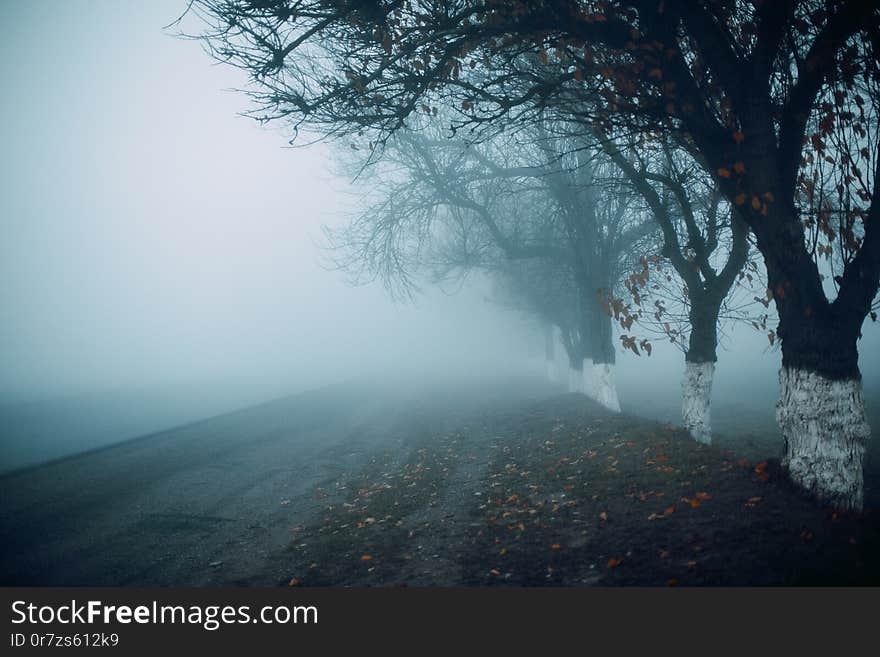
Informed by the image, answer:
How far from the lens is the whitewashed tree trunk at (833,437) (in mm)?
5703

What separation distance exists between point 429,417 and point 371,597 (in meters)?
18.0

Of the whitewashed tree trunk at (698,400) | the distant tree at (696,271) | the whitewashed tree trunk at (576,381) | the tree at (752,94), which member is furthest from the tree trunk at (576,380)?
the tree at (752,94)

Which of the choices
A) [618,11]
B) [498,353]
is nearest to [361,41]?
[618,11]

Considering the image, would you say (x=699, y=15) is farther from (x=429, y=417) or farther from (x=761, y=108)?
(x=429, y=417)

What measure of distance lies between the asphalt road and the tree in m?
6.78

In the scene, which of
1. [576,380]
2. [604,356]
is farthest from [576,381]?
[604,356]

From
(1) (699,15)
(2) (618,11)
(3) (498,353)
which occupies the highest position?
(2) (618,11)

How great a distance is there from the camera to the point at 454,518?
8141 mm

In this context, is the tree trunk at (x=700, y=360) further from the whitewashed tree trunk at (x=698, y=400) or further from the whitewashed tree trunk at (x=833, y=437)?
the whitewashed tree trunk at (x=833, y=437)

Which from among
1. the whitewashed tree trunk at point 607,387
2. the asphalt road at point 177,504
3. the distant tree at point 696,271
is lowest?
the asphalt road at point 177,504

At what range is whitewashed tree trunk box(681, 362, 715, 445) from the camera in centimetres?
1005

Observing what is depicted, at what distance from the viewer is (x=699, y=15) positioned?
6066 millimetres

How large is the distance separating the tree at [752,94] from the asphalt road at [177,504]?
6.78m

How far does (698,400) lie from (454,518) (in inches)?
225
